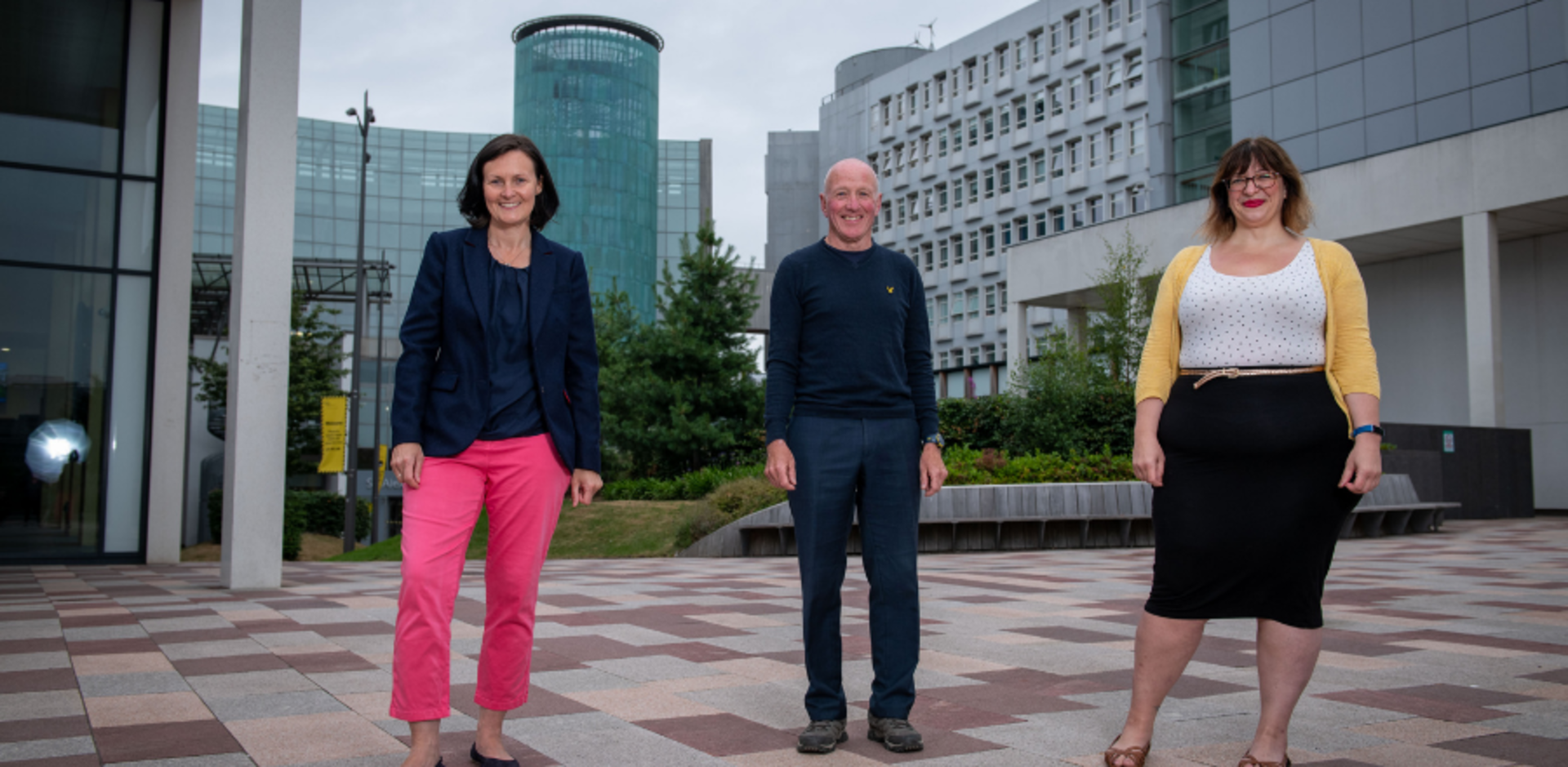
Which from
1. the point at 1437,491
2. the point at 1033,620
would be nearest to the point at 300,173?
the point at 1437,491

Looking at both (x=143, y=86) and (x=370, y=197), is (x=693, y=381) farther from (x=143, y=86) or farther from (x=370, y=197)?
(x=370, y=197)

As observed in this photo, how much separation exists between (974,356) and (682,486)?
38785mm

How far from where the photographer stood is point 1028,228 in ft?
186

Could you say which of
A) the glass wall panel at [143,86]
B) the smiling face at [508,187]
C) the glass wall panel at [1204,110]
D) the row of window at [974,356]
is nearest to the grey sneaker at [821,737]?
the smiling face at [508,187]

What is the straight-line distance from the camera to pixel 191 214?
48.8ft

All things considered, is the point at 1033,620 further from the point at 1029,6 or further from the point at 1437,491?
the point at 1029,6

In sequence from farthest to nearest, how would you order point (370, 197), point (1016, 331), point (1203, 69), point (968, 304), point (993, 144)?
point (370, 197)
point (968, 304)
point (993, 144)
point (1203, 69)
point (1016, 331)

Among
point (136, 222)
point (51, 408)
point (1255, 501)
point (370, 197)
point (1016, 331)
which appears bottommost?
point (1255, 501)

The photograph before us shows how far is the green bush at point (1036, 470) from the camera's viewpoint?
57.2 ft

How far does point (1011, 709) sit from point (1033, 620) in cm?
298

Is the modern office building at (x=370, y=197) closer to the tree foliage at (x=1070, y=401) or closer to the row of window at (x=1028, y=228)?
the row of window at (x=1028, y=228)

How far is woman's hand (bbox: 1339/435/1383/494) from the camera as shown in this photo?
3.24 metres

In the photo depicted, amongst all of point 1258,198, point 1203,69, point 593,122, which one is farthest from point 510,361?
point 593,122

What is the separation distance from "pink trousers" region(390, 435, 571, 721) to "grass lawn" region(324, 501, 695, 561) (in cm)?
1418
